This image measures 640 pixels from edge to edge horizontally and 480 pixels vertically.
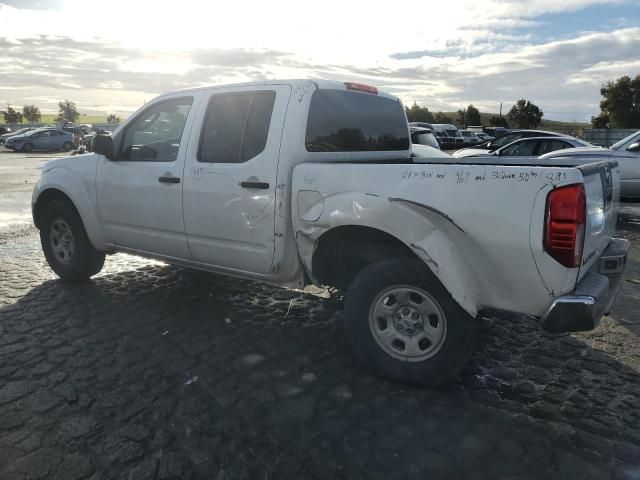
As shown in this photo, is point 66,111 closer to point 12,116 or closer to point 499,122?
point 12,116

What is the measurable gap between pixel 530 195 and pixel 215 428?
2.14m

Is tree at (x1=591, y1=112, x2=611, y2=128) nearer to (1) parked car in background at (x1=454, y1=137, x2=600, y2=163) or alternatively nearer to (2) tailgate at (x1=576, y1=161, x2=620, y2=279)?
(1) parked car in background at (x1=454, y1=137, x2=600, y2=163)

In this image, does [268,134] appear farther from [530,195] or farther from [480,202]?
[530,195]

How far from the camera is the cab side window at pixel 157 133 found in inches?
178

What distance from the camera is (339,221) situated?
3.44m

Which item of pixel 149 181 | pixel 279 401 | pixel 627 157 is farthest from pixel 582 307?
pixel 627 157

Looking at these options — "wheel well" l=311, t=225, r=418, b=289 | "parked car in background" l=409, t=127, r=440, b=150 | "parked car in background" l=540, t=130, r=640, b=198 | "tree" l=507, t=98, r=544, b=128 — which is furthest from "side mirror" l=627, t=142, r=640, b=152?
"tree" l=507, t=98, r=544, b=128

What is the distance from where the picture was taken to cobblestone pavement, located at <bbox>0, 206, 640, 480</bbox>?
262 centimetres

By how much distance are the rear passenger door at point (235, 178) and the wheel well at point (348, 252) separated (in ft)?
1.35

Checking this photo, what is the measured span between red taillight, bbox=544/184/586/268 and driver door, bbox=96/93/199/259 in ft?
9.45

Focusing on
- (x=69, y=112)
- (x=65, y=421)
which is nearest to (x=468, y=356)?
(x=65, y=421)

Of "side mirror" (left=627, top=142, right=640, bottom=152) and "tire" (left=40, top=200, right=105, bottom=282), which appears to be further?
"side mirror" (left=627, top=142, right=640, bottom=152)

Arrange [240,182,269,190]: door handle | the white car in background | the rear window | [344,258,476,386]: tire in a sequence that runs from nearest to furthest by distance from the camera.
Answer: [344,258,476,386]: tire → [240,182,269,190]: door handle → the rear window → the white car in background

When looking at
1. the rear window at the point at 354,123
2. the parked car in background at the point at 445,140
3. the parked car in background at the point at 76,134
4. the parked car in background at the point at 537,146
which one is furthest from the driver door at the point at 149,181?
the parked car in background at the point at 76,134
